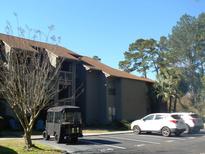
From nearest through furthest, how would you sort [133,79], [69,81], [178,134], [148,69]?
1. [178,134]
2. [69,81]
3. [133,79]
4. [148,69]

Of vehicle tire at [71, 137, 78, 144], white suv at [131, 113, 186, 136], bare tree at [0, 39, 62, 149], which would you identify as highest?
bare tree at [0, 39, 62, 149]

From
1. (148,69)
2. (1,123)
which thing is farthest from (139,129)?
(148,69)

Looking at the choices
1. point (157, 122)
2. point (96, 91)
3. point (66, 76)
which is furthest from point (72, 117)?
point (96, 91)

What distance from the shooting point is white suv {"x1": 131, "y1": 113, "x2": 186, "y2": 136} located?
29.7 metres

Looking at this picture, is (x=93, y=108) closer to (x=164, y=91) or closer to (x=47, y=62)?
(x=164, y=91)

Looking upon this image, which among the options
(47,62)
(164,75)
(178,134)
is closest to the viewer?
(47,62)

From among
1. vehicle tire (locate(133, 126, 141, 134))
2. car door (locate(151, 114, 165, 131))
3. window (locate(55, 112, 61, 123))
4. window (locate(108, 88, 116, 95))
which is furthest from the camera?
window (locate(108, 88, 116, 95))

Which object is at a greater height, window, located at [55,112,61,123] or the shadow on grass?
window, located at [55,112,61,123]

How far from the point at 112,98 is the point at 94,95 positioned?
2111 mm

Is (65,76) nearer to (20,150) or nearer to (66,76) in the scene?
(66,76)

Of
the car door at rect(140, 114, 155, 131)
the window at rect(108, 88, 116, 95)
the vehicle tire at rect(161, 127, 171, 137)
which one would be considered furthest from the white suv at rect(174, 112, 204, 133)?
the window at rect(108, 88, 116, 95)

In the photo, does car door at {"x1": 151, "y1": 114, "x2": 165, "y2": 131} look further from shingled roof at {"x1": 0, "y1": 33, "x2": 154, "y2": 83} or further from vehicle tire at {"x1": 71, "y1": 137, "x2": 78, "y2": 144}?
shingled roof at {"x1": 0, "y1": 33, "x2": 154, "y2": 83}

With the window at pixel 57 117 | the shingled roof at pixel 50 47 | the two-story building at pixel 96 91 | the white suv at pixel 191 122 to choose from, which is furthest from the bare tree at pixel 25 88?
the two-story building at pixel 96 91

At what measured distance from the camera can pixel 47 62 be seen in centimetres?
2230
